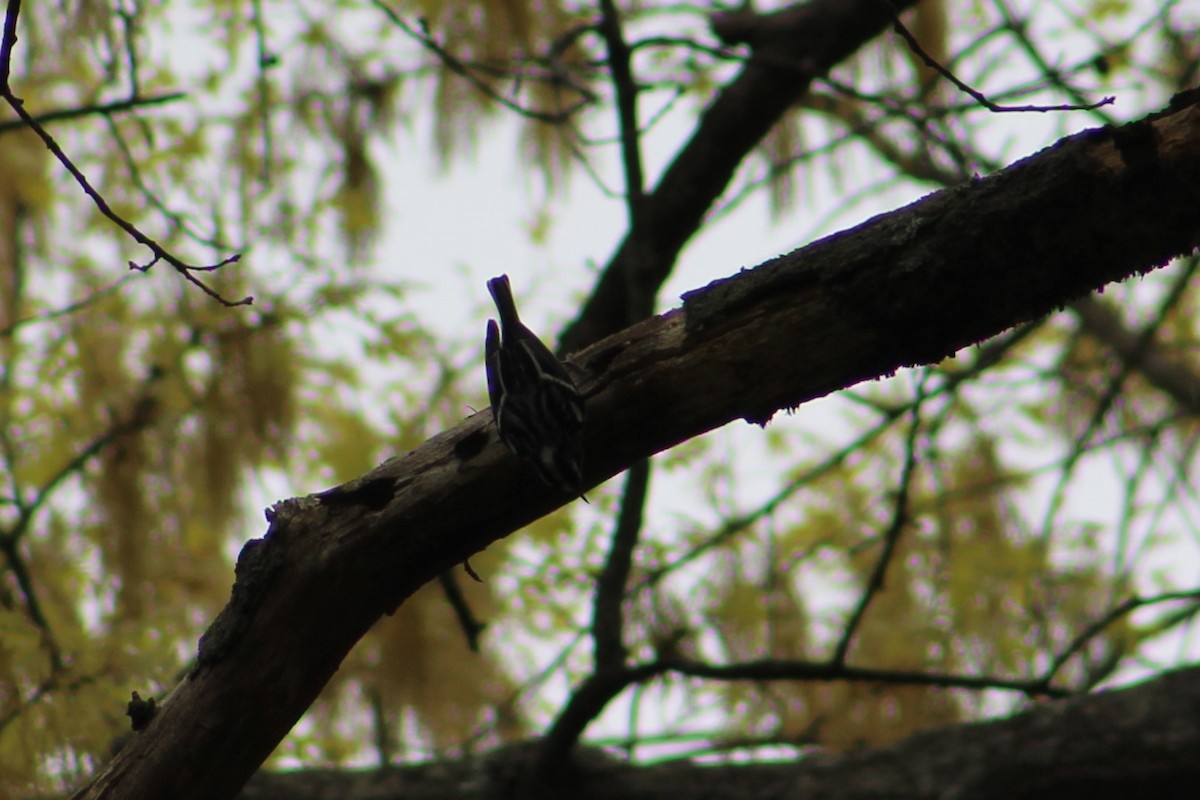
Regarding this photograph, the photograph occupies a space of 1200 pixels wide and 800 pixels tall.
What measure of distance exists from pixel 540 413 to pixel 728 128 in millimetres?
2434

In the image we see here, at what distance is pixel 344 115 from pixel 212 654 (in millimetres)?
4674

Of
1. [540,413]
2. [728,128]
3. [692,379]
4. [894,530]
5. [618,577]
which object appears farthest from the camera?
[728,128]

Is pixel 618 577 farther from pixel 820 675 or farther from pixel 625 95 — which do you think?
pixel 625 95

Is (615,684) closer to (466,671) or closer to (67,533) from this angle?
(466,671)

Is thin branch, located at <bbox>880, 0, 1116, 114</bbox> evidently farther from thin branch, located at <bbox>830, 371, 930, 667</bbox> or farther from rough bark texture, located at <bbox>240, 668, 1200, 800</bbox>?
rough bark texture, located at <bbox>240, 668, 1200, 800</bbox>

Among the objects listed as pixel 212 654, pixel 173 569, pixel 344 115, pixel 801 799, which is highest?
pixel 344 115

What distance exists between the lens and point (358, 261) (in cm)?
650

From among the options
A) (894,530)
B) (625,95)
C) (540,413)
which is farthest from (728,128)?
Result: (540,413)

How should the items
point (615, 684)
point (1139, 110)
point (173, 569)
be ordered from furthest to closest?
point (1139, 110)
point (173, 569)
point (615, 684)

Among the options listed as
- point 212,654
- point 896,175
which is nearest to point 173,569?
point 212,654

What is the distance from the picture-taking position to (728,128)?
4738 millimetres

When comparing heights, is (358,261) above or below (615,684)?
above

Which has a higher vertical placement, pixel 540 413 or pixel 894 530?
pixel 894 530

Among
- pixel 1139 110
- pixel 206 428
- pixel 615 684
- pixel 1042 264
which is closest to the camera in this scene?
pixel 1042 264
